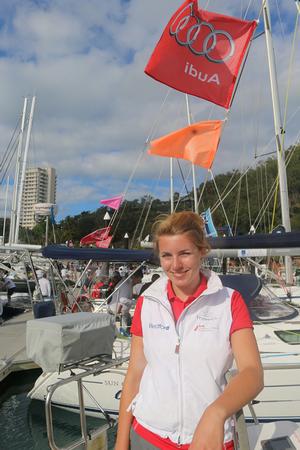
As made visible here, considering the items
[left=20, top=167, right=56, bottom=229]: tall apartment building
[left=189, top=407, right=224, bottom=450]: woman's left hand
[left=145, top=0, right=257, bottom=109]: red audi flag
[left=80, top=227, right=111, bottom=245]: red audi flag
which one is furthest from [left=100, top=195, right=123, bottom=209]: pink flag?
[left=20, top=167, right=56, bottom=229]: tall apartment building

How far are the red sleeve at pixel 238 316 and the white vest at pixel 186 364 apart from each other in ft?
0.06

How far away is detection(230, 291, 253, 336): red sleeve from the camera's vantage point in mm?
1573

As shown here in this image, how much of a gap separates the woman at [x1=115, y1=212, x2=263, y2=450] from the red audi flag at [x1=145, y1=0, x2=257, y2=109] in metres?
6.17

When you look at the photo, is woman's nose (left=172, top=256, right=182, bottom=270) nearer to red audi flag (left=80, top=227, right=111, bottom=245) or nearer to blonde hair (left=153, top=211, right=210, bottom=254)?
blonde hair (left=153, top=211, right=210, bottom=254)

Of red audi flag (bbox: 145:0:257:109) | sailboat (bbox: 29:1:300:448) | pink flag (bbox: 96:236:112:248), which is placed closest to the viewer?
sailboat (bbox: 29:1:300:448)

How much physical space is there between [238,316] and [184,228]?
1.48ft

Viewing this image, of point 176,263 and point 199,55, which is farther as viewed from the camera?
point 199,55

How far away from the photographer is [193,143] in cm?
663

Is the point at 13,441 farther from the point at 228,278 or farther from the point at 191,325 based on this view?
the point at 191,325

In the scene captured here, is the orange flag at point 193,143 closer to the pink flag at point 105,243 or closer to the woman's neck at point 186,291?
the woman's neck at point 186,291

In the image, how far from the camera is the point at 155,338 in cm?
171

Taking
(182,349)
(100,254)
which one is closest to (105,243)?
(100,254)

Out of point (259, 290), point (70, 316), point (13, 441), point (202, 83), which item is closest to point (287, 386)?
point (259, 290)

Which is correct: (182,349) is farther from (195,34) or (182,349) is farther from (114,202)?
(114,202)
